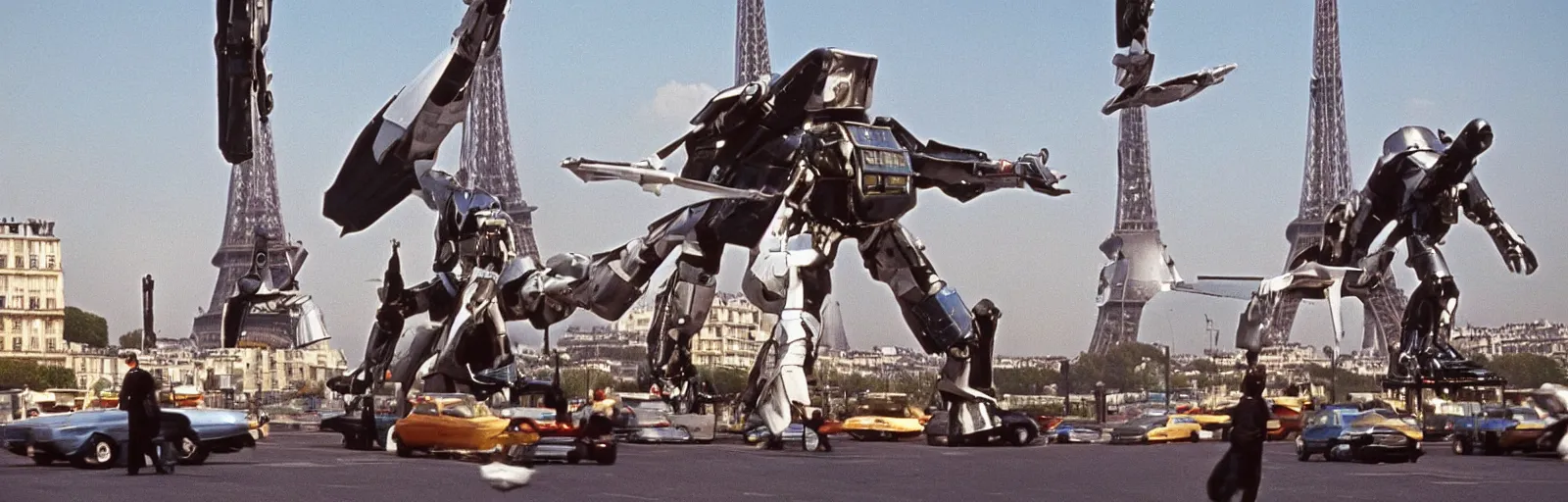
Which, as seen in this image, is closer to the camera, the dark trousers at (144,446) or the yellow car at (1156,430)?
the dark trousers at (144,446)

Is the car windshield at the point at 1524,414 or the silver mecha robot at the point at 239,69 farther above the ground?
the silver mecha robot at the point at 239,69

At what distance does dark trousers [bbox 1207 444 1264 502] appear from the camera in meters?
14.0

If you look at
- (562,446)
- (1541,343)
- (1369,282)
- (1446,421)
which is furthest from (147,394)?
(1541,343)

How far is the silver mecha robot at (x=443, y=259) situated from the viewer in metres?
23.3

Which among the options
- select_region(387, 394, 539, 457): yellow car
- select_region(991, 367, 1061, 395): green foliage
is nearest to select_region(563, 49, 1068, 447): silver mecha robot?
select_region(387, 394, 539, 457): yellow car

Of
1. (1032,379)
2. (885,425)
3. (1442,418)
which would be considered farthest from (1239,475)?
(1032,379)

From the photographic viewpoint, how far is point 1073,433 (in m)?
32.4

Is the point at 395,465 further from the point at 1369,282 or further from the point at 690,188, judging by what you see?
the point at 1369,282

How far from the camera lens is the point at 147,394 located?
16.7 meters

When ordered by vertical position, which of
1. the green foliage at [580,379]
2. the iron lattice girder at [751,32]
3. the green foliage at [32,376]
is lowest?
the green foliage at [580,379]

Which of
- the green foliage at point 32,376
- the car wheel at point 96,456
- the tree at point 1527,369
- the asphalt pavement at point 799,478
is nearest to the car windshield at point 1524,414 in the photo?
the asphalt pavement at point 799,478

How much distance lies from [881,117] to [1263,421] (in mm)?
11693

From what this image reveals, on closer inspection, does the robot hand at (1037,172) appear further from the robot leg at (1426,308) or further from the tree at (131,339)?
the tree at (131,339)

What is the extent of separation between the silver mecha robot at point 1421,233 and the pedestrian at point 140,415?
15.7 m
